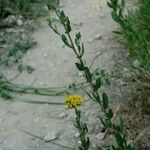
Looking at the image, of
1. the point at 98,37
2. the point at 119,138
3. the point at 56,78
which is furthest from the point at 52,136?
the point at 98,37

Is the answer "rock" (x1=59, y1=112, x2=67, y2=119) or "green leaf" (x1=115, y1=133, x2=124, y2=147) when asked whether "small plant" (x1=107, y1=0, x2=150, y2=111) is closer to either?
"rock" (x1=59, y1=112, x2=67, y2=119)

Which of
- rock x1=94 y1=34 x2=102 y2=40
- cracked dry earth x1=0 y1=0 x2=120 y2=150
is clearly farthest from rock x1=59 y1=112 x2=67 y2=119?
rock x1=94 y1=34 x2=102 y2=40

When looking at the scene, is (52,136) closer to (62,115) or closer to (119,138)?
(62,115)

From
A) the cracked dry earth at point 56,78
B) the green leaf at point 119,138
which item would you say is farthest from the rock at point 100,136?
the green leaf at point 119,138

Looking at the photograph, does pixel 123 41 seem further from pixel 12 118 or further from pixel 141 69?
pixel 12 118

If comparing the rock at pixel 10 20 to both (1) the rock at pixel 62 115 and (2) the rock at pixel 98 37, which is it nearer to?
(2) the rock at pixel 98 37

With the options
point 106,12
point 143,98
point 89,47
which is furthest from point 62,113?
point 106,12
